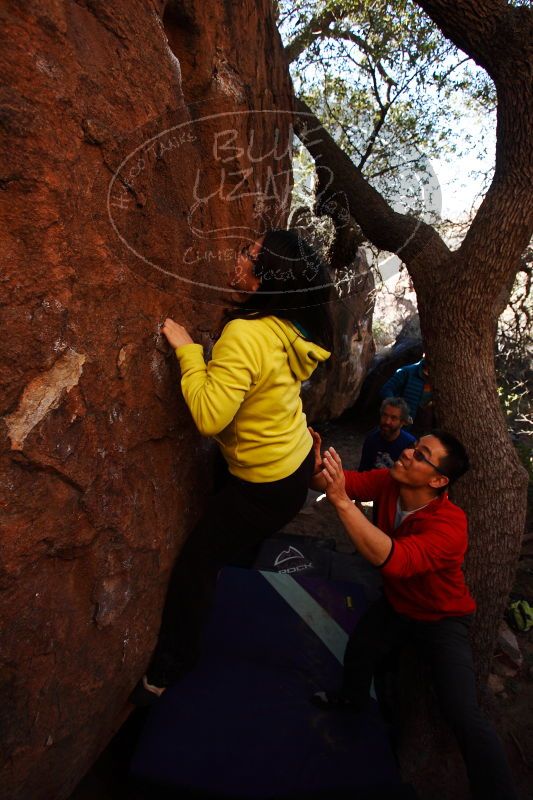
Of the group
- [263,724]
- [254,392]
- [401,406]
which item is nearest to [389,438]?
[401,406]

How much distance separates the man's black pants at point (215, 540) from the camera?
83.6 inches

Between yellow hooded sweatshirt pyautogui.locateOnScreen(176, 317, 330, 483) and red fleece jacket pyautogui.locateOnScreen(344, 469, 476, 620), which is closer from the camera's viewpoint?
yellow hooded sweatshirt pyautogui.locateOnScreen(176, 317, 330, 483)

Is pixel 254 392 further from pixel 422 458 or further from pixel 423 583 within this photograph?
pixel 423 583

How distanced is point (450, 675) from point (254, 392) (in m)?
1.71

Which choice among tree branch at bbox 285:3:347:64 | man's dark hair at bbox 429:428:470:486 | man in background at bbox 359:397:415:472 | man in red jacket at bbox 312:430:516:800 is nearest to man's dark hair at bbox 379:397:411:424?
man in background at bbox 359:397:415:472

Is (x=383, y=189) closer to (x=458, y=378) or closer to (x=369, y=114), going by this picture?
(x=369, y=114)

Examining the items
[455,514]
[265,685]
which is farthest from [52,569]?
[455,514]

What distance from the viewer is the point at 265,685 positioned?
2775 millimetres

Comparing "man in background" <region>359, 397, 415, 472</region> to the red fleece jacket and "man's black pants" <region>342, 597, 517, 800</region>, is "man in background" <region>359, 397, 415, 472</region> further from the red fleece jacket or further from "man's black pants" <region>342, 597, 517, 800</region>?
"man's black pants" <region>342, 597, 517, 800</region>

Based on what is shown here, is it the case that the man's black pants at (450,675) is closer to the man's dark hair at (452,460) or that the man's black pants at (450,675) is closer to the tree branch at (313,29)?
the man's dark hair at (452,460)

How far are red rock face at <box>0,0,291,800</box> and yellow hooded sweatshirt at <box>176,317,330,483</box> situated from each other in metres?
0.31

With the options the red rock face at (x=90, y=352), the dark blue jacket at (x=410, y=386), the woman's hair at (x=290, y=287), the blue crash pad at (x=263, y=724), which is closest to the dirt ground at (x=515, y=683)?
the blue crash pad at (x=263, y=724)

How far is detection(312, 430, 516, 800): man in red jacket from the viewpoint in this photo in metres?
2.16

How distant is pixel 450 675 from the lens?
2422mm
